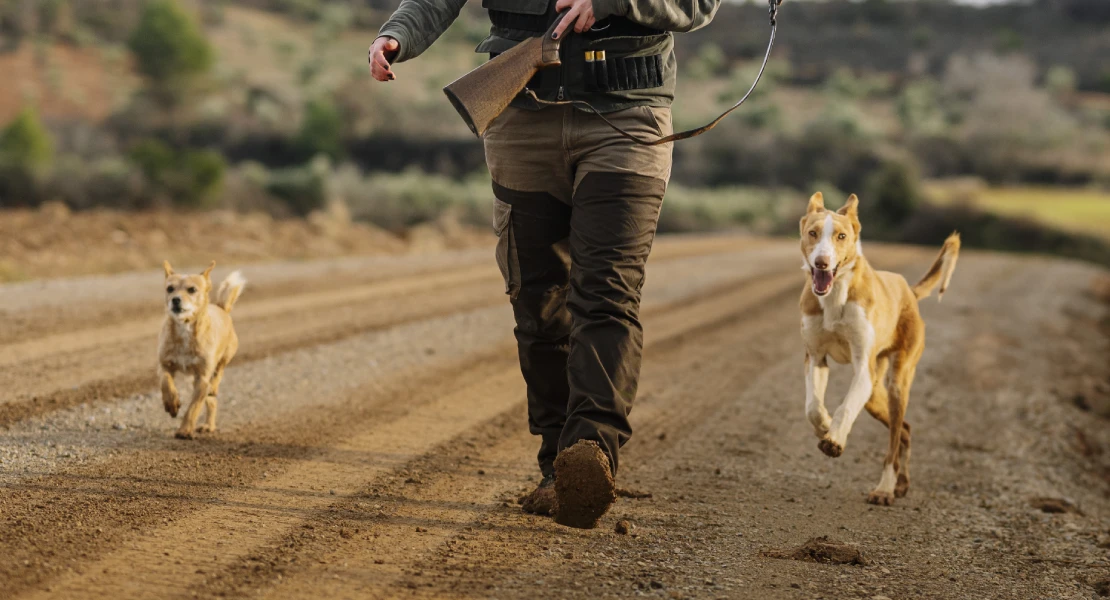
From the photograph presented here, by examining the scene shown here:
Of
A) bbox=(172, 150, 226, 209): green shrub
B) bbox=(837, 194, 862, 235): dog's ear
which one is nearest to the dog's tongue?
bbox=(837, 194, 862, 235): dog's ear

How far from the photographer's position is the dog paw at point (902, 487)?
6.07m

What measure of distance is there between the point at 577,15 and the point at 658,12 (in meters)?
0.31

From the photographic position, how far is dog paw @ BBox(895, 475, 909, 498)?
19.9 ft

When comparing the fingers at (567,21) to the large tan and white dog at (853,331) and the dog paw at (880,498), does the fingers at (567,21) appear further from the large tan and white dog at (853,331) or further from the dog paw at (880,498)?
the dog paw at (880,498)

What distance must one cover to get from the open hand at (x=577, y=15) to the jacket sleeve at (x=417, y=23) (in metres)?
0.69

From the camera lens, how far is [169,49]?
199 feet

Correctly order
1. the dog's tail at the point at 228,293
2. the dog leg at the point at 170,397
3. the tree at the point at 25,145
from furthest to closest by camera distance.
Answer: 1. the tree at the point at 25,145
2. the dog's tail at the point at 228,293
3. the dog leg at the point at 170,397

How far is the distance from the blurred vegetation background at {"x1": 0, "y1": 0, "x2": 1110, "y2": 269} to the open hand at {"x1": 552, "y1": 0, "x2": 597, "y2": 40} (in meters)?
14.5

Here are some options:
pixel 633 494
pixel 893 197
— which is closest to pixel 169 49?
pixel 893 197

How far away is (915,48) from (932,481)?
98.0 m

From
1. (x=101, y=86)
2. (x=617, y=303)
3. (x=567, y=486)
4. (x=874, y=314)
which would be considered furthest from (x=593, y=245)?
(x=101, y=86)

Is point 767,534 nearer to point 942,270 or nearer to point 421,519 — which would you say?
point 421,519

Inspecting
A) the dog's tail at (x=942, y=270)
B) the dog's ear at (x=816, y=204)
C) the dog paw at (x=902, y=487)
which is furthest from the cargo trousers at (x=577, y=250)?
the dog's tail at (x=942, y=270)

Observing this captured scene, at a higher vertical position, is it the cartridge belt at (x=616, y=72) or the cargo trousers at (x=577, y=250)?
the cartridge belt at (x=616, y=72)
